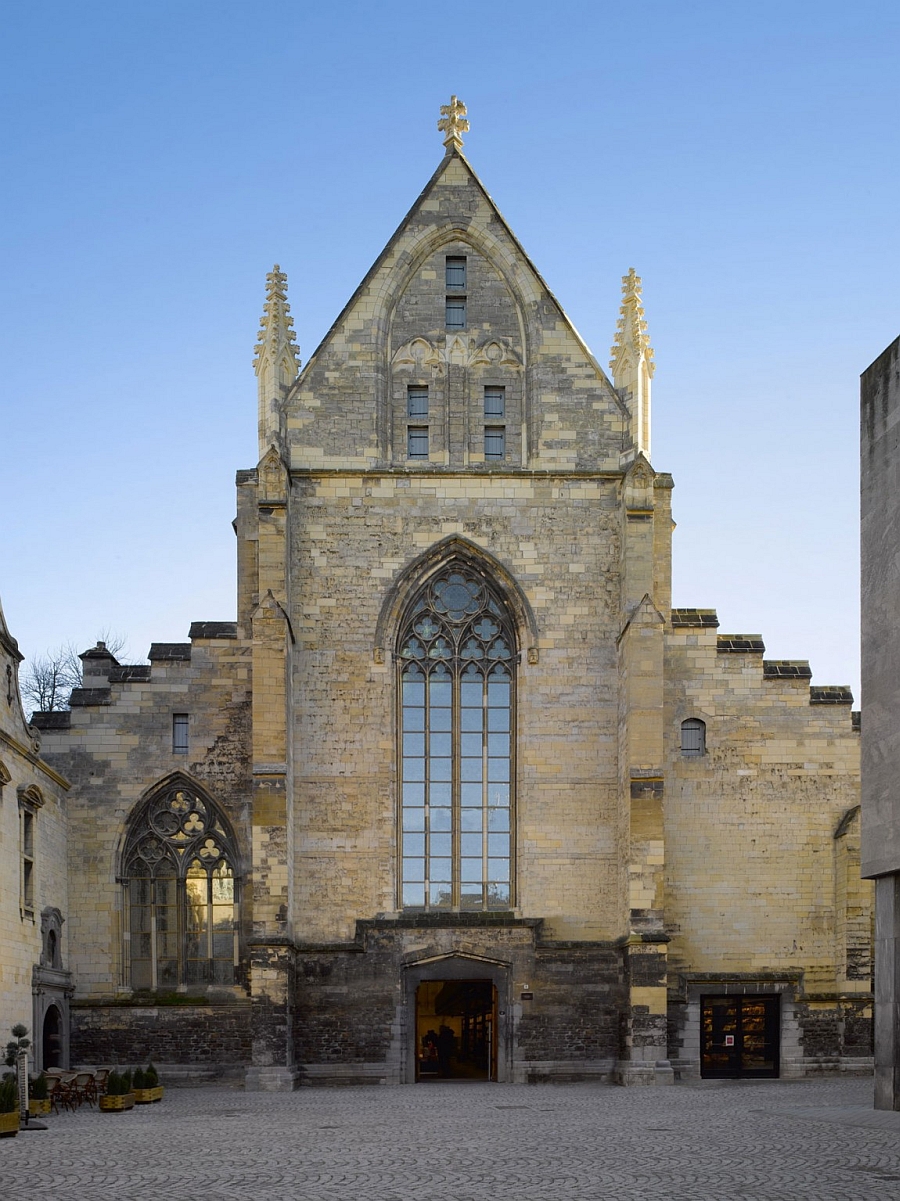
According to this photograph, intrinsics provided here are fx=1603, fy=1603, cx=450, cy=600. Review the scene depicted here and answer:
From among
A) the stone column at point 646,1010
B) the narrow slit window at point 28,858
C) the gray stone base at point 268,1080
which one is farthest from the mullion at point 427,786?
the narrow slit window at point 28,858

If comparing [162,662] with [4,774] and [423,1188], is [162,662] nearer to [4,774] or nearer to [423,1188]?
[4,774]

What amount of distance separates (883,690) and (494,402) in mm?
13281

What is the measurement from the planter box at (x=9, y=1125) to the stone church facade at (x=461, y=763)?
1001 cm

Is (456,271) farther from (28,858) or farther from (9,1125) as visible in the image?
(9,1125)

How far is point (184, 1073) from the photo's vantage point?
3005 centimetres

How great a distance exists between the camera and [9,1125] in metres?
19.5

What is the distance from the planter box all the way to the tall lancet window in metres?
12.0

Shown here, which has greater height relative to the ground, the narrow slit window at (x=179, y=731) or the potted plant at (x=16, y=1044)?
the narrow slit window at (x=179, y=731)

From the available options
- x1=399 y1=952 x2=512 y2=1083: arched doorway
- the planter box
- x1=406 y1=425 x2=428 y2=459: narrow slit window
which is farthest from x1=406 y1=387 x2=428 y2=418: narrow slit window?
the planter box

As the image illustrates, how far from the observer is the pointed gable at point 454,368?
32031mm

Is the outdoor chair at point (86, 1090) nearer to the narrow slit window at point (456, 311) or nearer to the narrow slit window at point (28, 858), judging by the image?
the narrow slit window at point (28, 858)

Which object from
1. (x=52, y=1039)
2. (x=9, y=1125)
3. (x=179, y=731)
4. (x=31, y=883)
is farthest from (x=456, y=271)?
(x=9, y=1125)

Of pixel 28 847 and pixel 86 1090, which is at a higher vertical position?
pixel 28 847

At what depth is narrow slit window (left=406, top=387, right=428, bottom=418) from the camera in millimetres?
32656
